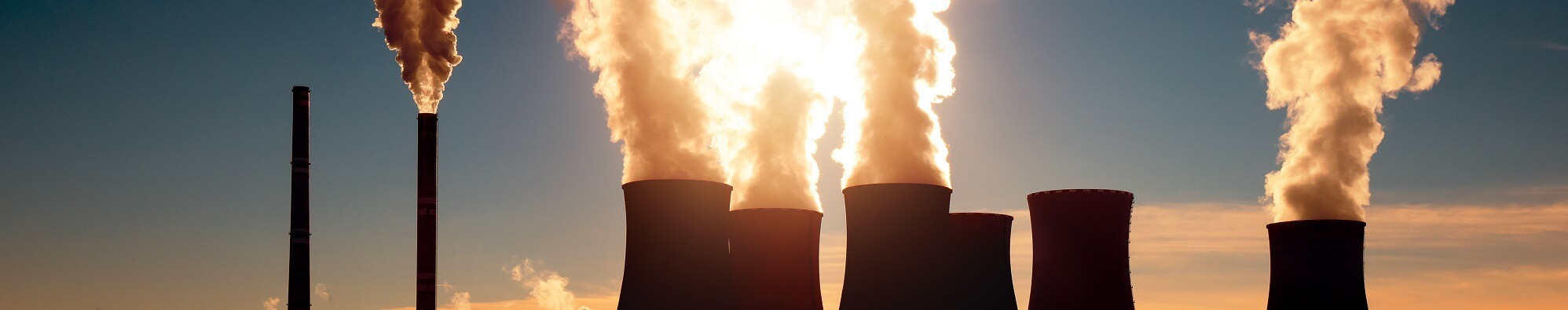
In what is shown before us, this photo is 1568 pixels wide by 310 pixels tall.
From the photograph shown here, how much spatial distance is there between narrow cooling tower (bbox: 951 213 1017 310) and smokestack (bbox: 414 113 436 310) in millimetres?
9887

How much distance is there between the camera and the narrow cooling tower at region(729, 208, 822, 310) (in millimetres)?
24281

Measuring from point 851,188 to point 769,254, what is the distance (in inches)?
116

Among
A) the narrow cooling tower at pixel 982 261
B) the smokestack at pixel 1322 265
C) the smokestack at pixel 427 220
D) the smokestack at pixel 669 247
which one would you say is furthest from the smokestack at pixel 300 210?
the smokestack at pixel 1322 265

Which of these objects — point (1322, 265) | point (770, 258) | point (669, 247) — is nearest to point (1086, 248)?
point (1322, 265)

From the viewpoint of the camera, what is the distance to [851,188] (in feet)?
72.2

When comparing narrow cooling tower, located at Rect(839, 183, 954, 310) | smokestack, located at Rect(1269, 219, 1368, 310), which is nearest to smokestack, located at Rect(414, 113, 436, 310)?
narrow cooling tower, located at Rect(839, 183, 954, 310)

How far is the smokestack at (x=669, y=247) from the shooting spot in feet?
67.6

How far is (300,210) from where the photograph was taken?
26.4 m

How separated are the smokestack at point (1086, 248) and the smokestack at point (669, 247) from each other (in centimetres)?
608

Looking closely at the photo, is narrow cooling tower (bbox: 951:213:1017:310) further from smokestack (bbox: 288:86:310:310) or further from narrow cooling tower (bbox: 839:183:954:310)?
smokestack (bbox: 288:86:310:310)

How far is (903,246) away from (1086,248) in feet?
12.1

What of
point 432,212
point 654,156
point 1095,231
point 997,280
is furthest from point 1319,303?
point 432,212

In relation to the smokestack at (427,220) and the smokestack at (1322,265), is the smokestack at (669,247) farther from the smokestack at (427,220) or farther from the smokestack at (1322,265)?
the smokestack at (1322,265)

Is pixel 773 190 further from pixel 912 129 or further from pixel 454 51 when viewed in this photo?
pixel 454 51
